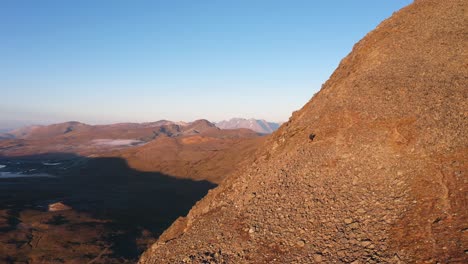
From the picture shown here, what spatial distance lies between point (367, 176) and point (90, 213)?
214 feet

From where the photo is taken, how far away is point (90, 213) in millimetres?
68500

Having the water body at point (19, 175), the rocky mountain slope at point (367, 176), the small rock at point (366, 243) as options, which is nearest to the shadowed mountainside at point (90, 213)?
the water body at point (19, 175)

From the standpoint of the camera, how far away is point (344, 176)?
56.6 ft

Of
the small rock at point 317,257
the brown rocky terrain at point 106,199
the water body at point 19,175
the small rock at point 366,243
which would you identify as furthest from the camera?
the water body at point 19,175

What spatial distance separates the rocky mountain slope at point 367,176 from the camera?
43.1 ft

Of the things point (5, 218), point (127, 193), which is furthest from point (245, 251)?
point (127, 193)

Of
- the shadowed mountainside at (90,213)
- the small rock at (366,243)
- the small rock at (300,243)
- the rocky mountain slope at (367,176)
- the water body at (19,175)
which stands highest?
the rocky mountain slope at (367,176)

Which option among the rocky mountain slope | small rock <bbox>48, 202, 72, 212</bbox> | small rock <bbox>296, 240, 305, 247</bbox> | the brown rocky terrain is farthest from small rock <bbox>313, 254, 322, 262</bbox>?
small rock <bbox>48, 202, 72, 212</bbox>

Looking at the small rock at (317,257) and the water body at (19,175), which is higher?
the small rock at (317,257)

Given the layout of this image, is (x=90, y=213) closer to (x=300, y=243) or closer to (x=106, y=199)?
(x=106, y=199)

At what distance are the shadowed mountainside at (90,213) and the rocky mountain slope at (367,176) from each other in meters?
32.3

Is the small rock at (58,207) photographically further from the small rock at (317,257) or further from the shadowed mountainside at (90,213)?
the small rock at (317,257)

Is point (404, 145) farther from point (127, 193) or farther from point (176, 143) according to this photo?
point (176, 143)

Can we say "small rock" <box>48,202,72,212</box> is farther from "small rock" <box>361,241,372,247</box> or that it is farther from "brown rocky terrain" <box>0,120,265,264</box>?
"small rock" <box>361,241,372,247</box>
